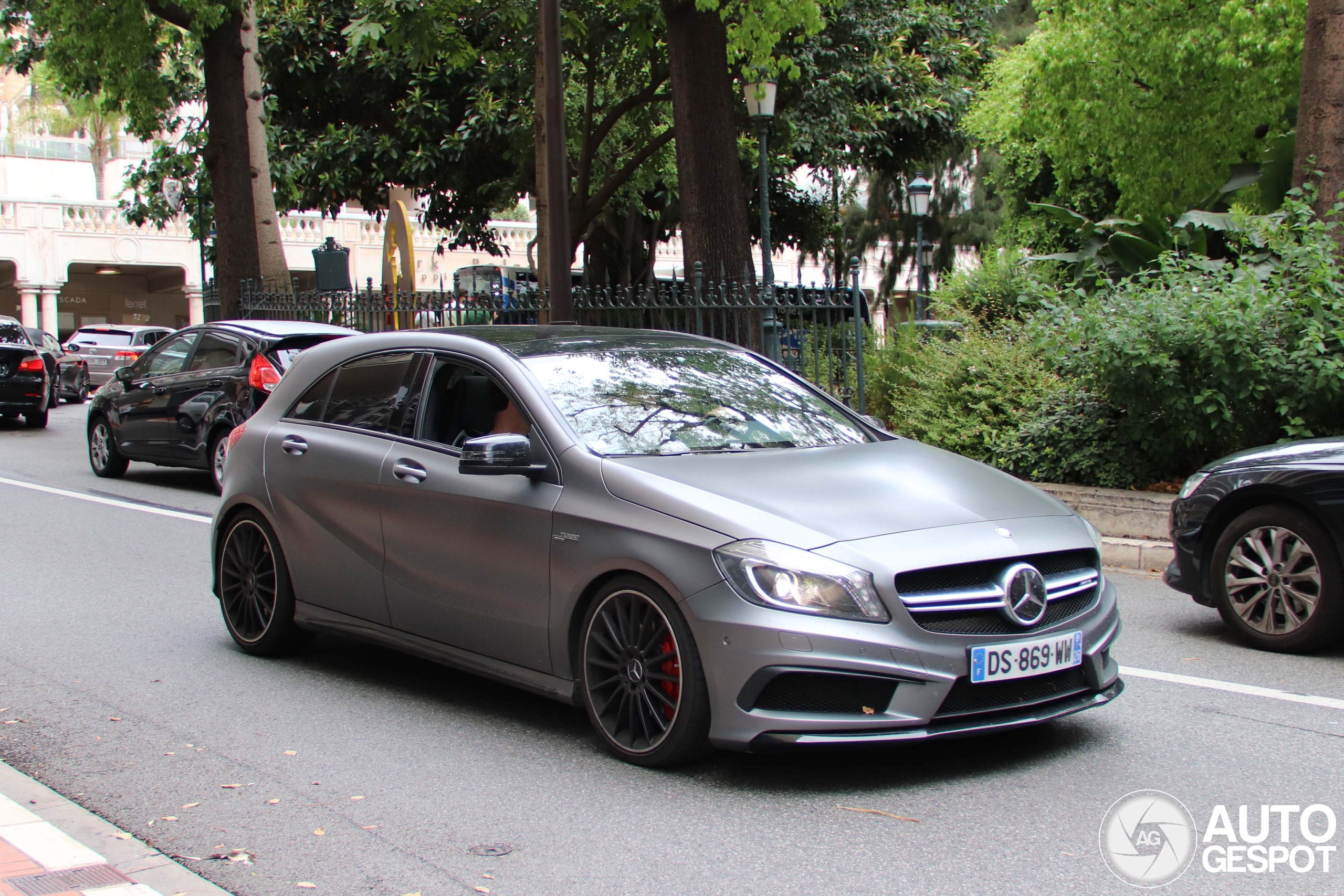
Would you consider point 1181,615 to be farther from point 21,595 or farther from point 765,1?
point 765,1

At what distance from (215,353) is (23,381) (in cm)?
1001

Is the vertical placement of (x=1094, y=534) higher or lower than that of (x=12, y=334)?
lower

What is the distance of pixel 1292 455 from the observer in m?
6.36

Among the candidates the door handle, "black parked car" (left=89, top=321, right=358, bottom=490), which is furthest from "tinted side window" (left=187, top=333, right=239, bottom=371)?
the door handle

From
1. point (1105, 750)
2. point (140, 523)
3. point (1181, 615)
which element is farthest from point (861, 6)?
point (1105, 750)

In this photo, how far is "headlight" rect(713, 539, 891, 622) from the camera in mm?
4262

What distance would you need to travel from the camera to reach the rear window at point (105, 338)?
1310 inches

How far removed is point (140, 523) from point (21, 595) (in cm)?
304

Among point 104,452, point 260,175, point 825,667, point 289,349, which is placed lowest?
point 104,452

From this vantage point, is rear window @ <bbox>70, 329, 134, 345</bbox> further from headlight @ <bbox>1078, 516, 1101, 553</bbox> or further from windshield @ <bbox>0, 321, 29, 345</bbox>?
headlight @ <bbox>1078, 516, 1101, 553</bbox>

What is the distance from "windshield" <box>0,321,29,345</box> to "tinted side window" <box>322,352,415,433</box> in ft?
58.3

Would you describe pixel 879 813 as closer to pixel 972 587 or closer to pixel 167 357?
pixel 972 587

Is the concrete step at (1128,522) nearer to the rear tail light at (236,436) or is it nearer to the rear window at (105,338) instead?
the rear tail light at (236,436)

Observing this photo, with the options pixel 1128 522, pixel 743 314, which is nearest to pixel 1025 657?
pixel 1128 522
